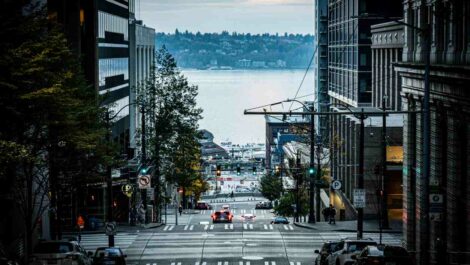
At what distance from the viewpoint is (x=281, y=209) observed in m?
96.8

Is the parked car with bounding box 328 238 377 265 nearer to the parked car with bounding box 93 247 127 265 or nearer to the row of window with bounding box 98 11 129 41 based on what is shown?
the parked car with bounding box 93 247 127 265

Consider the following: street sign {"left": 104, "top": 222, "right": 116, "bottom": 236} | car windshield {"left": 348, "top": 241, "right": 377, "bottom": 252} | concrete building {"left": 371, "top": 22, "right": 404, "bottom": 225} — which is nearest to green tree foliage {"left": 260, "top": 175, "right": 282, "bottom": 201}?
concrete building {"left": 371, "top": 22, "right": 404, "bottom": 225}

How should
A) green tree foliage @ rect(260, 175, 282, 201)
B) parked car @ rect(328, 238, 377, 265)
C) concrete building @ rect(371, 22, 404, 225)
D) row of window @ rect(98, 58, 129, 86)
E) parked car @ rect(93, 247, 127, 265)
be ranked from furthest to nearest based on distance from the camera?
1. green tree foliage @ rect(260, 175, 282, 201)
2. row of window @ rect(98, 58, 129, 86)
3. concrete building @ rect(371, 22, 404, 225)
4. parked car @ rect(93, 247, 127, 265)
5. parked car @ rect(328, 238, 377, 265)

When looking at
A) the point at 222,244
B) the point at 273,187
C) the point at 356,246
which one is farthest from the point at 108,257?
the point at 273,187

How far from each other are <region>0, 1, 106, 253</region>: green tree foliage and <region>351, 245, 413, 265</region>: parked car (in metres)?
12.5

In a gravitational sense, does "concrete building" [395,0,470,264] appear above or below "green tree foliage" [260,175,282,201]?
above

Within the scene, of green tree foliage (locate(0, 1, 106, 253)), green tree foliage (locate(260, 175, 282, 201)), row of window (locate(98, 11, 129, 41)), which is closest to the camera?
green tree foliage (locate(0, 1, 106, 253))

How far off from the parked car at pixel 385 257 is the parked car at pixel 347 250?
3.14m

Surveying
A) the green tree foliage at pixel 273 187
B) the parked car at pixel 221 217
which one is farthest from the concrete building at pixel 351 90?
the green tree foliage at pixel 273 187

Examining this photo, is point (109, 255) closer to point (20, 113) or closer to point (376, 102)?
point (20, 113)

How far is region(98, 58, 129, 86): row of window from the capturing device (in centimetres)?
8759

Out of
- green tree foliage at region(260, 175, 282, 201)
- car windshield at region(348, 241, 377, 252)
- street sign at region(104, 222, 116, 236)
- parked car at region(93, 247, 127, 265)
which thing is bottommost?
green tree foliage at region(260, 175, 282, 201)

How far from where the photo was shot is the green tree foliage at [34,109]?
35.0m

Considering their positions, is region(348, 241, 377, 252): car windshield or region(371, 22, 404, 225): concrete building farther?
region(371, 22, 404, 225): concrete building
